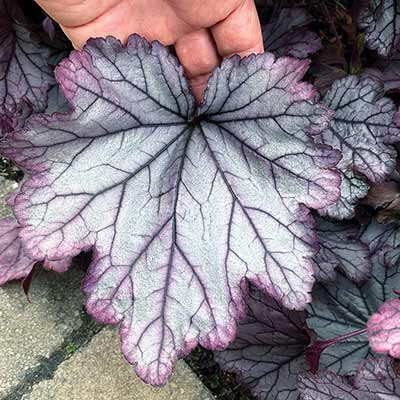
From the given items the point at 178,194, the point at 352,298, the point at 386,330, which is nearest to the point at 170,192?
the point at 178,194

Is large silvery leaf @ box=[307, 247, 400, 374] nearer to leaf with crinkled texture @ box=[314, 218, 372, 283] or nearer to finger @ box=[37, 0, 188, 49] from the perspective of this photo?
leaf with crinkled texture @ box=[314, 218, 372, 283]

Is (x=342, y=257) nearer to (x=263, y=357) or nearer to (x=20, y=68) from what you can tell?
(x=263, y=357)

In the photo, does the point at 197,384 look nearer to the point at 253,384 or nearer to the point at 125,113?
the point at 253,384

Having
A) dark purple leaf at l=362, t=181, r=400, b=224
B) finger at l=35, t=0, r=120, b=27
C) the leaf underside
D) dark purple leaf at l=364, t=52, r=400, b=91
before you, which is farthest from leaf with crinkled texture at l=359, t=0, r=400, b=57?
finger at l=35, t=0, r=120, b=27

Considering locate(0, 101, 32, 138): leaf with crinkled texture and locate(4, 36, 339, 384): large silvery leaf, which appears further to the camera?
Result: locate(0, 101, 32, 138): leaf with crinkled texture

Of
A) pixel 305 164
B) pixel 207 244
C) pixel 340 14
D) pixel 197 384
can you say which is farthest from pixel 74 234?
pixel 340 14

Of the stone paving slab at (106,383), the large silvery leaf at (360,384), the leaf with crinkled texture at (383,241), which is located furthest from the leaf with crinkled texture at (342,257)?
the stone paving slab at (106,383)

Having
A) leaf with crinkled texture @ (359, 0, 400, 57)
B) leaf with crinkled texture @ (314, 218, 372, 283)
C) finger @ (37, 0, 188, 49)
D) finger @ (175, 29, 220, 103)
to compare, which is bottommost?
leaf with crinkled texture @ (314, 218, 372, 283)
